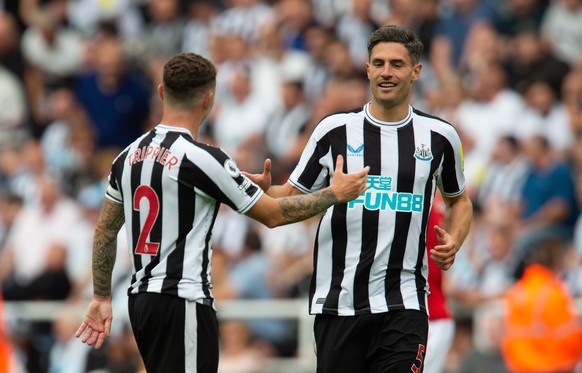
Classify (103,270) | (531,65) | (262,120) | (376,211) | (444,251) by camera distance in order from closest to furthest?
(444,251) < (103,270) < (376,211) < (531,65) < (262,120)

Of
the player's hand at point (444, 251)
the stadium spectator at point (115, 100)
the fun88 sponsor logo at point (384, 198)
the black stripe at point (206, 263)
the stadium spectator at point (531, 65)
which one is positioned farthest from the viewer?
the stadium spectator at point (115, 100)

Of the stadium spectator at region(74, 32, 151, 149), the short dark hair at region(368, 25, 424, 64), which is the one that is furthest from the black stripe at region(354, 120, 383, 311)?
the stadium spectator at region(74, 32, 151, 149)

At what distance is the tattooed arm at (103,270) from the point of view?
23.0 ft

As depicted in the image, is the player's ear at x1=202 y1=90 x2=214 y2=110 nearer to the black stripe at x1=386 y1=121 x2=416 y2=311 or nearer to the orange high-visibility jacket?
the black stripe at x1=386 y1=121 x2=416 y2=311

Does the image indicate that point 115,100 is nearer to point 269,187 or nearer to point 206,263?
point 269,187

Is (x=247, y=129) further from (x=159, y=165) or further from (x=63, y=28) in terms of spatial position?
(x=159, y=165)

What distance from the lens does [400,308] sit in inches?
284

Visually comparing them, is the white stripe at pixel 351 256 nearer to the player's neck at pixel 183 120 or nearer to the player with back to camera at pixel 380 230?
the player with back to camera at pixel 380 230

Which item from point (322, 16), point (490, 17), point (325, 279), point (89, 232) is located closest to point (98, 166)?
point (89, 232)

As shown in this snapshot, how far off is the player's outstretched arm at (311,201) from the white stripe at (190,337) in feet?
1.90

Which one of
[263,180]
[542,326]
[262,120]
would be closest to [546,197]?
[542,326]

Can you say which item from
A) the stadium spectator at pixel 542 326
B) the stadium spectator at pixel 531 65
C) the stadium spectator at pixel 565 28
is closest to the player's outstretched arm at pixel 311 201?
the stadium spectator at pixel 542 326

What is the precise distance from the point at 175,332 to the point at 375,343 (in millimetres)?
1189

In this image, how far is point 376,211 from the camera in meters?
7.21
